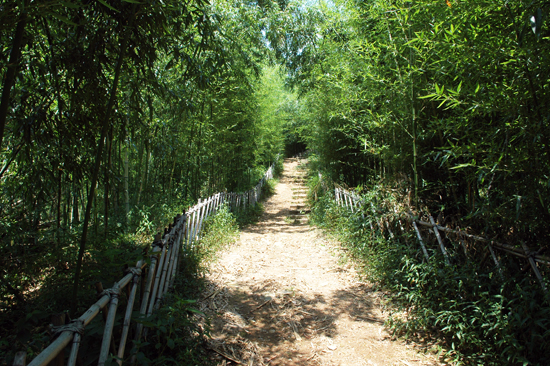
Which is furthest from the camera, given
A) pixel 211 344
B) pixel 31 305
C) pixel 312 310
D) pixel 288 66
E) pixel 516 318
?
pixel 288 66

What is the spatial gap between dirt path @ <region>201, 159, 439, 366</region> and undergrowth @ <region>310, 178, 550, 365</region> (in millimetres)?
205

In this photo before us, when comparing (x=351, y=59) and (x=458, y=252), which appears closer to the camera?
(x=458, y=252)

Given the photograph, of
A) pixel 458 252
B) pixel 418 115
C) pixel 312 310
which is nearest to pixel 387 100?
pixel 418 115

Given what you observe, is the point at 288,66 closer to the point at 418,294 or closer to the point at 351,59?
the point at 351,59

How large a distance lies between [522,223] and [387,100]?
6.75 ft

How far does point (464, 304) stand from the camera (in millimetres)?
2516

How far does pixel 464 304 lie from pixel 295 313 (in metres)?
1.45

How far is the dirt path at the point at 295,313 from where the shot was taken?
8.38ft

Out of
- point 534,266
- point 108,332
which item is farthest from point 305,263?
point 108,332

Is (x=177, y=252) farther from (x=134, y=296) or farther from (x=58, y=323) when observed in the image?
(x=58, y=323)

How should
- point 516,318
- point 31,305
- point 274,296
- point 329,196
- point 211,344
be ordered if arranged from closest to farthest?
point 516,318
point 31,305
point 211,344
point 274,296
point 329,196

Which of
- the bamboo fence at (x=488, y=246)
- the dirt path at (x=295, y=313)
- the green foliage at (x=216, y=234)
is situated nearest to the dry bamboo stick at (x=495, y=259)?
the bamboo fence at (x=488, y=246)

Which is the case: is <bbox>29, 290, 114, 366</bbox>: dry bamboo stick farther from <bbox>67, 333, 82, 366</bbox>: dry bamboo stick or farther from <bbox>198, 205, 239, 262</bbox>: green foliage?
<bbox>198, 205, 239, 262</bbox>: green foliage

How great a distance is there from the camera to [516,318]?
2.02 m
